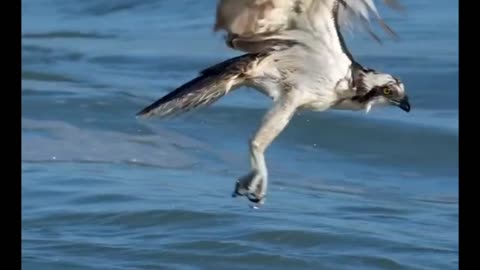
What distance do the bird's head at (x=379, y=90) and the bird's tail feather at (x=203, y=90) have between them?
34cm

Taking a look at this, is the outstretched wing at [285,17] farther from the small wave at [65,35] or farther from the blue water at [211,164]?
the small wave at [65,35]

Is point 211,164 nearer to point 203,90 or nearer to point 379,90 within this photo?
point 379,90

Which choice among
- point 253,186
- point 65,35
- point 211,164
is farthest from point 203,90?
point 65,35

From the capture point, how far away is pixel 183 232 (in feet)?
22.1

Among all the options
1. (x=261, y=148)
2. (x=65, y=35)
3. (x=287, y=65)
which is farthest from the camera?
(x=65, y=35)

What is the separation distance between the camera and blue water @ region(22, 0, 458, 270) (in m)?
6.52

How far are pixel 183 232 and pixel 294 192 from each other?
105cm

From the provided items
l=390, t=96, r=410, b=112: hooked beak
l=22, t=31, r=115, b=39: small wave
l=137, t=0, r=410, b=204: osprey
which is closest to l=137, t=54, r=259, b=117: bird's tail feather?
l=137, t=0, r=410, b=204: osprey

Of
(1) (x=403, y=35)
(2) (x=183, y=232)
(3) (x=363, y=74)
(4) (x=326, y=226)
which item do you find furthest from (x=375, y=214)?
(1) (x=403, y=35)

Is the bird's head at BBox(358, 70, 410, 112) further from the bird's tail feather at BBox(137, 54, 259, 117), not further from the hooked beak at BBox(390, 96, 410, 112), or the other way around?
the bird's tail feather at BBox(137, 54, 259, 117)

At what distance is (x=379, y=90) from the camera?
4.36 m

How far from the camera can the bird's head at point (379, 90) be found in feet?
14.1

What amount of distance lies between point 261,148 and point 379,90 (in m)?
0.46
